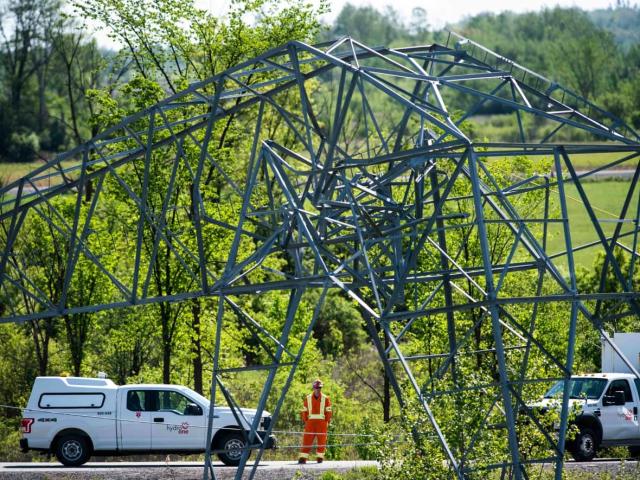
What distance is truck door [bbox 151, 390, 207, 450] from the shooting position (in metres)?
26.1

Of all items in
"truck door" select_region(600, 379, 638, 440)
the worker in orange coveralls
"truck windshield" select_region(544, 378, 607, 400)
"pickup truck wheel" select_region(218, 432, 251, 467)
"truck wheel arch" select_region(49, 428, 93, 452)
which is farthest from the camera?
"truck windshield" select_region(544, 378, 607, 400)

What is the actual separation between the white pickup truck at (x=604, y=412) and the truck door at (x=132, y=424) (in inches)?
358

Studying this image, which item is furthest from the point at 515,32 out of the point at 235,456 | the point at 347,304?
the point at 235,456

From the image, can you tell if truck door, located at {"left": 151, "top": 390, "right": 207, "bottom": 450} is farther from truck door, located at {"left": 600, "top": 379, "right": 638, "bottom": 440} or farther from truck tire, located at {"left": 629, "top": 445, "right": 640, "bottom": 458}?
truck tire, located at {"left": 629, "top": 445, "right": 640, "bottom": 458}

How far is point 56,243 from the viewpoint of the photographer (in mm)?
36125

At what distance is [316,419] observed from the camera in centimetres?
2703

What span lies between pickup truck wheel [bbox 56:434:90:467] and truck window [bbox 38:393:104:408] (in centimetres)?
69

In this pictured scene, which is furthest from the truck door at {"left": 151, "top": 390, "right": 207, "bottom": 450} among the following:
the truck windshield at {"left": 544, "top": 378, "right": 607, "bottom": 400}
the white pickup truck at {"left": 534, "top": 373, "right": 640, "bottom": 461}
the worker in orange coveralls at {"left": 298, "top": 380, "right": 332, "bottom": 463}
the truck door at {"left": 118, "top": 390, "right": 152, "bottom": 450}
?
the truck windshield at {"left": 544, "top": 378, "right": 607, "bottom": 400}

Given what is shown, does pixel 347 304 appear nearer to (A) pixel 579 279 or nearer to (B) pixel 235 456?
(A) pixel 579 279

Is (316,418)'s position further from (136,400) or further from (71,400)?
(71,400)

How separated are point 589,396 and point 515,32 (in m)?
174

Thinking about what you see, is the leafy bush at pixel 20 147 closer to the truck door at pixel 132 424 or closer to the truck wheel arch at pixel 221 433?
the truck door at pixel 132 424

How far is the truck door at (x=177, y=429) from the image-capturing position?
85.8ft

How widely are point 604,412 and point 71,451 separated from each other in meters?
12.2
